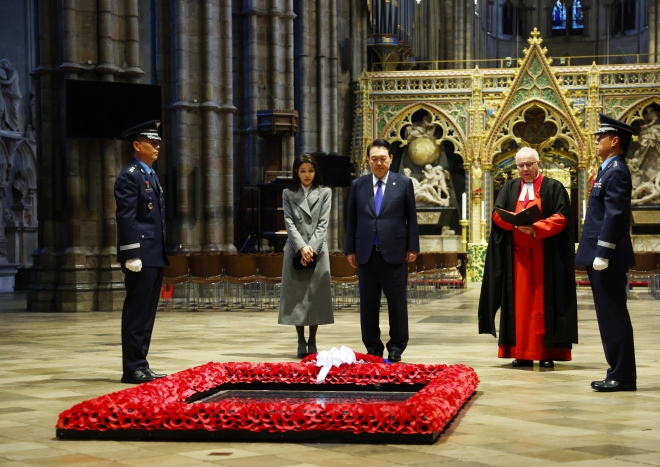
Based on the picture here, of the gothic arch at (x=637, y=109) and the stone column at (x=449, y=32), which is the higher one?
the stone column at (x=449, y=32)

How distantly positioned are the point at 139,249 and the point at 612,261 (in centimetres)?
321

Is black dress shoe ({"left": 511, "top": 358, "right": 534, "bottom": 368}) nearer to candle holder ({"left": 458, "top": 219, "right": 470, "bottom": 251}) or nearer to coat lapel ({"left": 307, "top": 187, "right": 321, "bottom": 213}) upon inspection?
coat lapel ({"left": 307, "top": 187, "right": 321, "bottom": 213})

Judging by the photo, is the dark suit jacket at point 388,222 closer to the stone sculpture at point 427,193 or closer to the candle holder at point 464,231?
the candle holder at point 464,231

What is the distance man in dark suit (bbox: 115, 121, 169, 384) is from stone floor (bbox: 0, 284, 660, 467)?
281 millimetres

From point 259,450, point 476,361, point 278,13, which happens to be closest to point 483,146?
point 278,13

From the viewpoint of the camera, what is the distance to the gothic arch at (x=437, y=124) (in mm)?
28625

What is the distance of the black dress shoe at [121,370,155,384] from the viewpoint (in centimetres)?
721

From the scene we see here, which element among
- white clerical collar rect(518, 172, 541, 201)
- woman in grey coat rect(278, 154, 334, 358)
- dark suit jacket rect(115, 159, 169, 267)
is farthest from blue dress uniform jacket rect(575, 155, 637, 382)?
dark suit jacket rect(115, 159, 169, 267)

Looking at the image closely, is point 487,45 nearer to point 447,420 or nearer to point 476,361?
point 476,361

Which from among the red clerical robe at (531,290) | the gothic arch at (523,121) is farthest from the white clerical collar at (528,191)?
the gothic arch at (523,121)

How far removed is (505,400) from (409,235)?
2.43m

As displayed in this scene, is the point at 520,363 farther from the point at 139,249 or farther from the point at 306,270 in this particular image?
the point at 139,249

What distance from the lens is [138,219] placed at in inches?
297

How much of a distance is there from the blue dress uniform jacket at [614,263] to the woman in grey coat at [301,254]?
2.43 m
